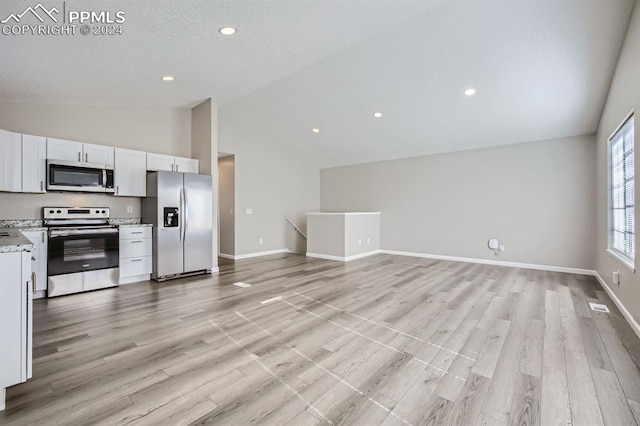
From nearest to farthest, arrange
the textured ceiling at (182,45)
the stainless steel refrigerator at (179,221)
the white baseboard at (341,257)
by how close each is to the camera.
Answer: the textured ceiling at (182,45) → the stainless steel refrigerator at (179,221) → the white baseboard at (341,257)

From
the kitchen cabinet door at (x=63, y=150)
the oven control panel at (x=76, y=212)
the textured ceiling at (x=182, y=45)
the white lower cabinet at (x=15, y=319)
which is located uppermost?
the textured ceiling at (x=182, y=45)

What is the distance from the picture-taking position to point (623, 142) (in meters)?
3.62

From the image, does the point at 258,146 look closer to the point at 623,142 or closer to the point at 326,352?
the point at 326,352

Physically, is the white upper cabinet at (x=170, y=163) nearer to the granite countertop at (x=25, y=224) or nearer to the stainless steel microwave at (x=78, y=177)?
the stainless steel microwave at (x=78, y=177)

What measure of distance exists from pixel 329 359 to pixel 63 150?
4.48 metres

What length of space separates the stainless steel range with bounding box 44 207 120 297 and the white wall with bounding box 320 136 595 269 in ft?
19.5

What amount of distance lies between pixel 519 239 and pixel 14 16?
7.73 meters

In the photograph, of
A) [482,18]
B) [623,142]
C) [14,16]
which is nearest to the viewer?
[14,16]

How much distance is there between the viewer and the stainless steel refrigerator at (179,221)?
15.1 feet

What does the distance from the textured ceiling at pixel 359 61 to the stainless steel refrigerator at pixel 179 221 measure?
141cm

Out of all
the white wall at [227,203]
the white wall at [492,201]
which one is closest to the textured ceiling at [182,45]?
the white wall at [227,203]

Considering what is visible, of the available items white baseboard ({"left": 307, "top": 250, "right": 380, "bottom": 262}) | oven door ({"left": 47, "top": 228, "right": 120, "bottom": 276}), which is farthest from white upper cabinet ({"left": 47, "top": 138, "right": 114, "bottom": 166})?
white baseboard ({"left": 307, "top": 250, "right": 380, "bottom": 262})

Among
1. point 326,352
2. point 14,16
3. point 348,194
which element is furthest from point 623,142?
point 14,16

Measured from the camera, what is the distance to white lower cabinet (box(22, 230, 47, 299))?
3605mm
